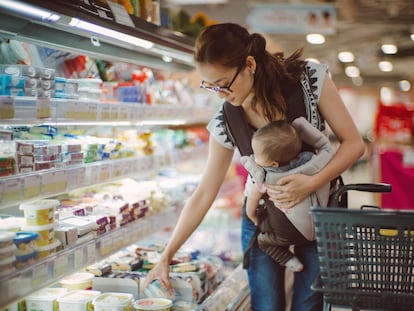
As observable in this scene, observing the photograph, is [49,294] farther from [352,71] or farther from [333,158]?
[352,71]

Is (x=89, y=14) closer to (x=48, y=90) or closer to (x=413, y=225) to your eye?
(x=48, y=90)

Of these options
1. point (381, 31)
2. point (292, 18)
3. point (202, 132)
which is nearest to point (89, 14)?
point (202, 132)

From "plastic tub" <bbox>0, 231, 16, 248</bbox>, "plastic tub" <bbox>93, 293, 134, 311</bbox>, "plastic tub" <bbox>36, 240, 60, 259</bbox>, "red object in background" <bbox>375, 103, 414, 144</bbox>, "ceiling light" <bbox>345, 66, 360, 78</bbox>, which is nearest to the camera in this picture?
"plastic tub" <bbox>0, 231, 16, 248</bbox>

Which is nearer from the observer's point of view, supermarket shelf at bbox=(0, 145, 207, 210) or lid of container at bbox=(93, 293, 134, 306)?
supermarket shelf at bbox=(0, 145, 207, 210)

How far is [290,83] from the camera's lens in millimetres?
2633

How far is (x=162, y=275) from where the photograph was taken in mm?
2947

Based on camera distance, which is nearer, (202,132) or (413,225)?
(413,225)

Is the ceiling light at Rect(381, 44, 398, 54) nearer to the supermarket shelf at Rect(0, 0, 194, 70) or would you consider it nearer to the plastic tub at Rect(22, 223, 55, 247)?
the supermarket shelf at Rect(0, 0, 194, 70)

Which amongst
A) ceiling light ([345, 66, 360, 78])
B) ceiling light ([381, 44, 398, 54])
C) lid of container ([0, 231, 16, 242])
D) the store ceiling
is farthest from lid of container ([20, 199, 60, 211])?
Result: ceiling light ([345, 66, 360, 78])

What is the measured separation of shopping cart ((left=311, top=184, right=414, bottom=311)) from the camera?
2018 millimetres

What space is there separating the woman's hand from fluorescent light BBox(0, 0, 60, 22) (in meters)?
1.13

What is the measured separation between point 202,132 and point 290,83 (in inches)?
119

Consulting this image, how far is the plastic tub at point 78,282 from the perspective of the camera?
3.09m

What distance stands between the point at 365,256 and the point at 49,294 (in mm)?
1545
